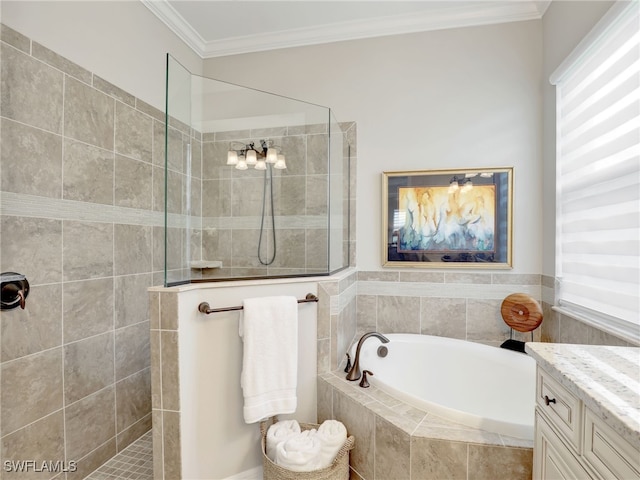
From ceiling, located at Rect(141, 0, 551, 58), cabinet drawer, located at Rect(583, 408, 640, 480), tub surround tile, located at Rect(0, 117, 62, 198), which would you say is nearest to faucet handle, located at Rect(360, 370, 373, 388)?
cabinet drawer, located at Rect(583, 408, 640, 480)

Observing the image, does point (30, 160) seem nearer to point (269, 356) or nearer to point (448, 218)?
point (269, 356)

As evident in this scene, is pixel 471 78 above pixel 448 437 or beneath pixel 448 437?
above

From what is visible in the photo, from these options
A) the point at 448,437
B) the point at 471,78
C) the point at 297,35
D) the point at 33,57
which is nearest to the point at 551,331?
the point at 448,437

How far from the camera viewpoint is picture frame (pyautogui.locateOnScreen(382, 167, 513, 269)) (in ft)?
8.01

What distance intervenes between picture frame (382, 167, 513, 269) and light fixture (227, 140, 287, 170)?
0.93 meters

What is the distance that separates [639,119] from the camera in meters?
1.42

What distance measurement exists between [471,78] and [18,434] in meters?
3.37

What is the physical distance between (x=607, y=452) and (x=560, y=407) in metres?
0.22

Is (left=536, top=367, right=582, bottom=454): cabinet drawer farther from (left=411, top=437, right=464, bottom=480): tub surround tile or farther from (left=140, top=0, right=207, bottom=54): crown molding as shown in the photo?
(left=140, top=0, right=207, bottom=54): crown molding

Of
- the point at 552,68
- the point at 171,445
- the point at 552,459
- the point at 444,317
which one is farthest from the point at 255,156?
the point at 552,68

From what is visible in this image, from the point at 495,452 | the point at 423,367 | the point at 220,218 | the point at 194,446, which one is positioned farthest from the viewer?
the point at 423,367

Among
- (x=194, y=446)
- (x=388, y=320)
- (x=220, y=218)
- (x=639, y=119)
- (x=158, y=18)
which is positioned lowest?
(x=194, y=446)

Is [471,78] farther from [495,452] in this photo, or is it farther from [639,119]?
[495,452]

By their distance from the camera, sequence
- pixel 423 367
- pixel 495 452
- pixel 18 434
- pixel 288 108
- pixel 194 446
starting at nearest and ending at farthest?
1. pixel 495 452
2. pixel 18 434
3. pixel 194 446
4. pixel 288 108
5. pixel 423 367
